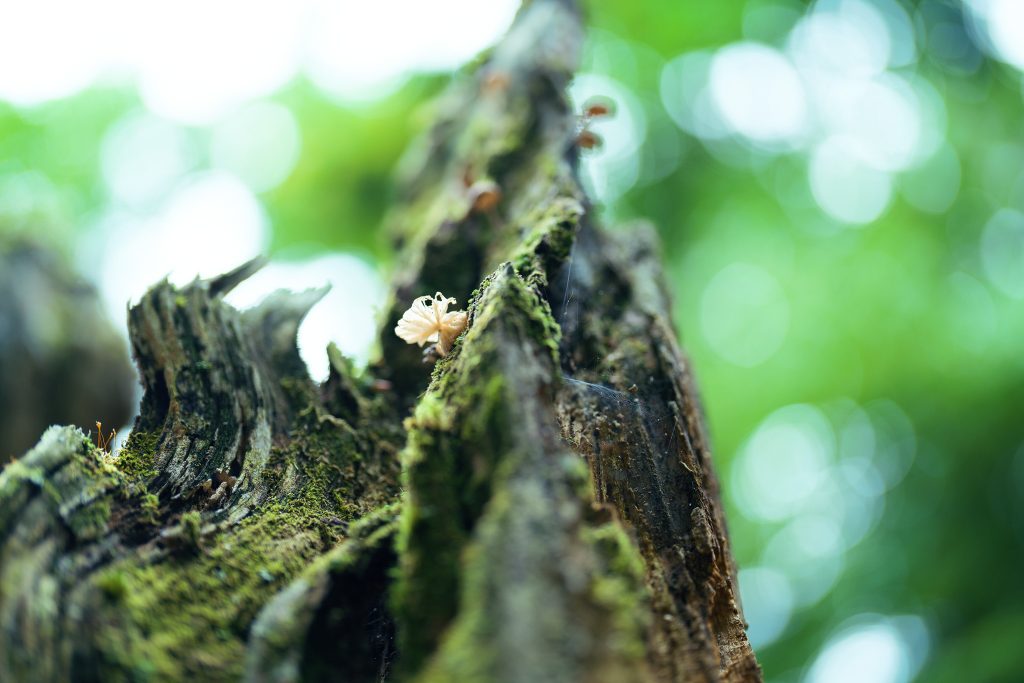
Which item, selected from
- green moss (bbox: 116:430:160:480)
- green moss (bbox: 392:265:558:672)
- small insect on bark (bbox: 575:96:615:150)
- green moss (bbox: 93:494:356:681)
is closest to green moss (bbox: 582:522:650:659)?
green moss (bbox: 392:265:558:672)

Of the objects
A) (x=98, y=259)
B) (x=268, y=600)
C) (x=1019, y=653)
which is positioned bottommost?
(x=268, y=600)

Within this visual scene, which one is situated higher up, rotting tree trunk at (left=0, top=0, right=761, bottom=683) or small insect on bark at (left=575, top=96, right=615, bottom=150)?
small insect on bark at (left=575, top=96, right=615, bottom=150)

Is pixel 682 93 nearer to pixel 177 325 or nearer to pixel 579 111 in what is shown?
pixel 579 111

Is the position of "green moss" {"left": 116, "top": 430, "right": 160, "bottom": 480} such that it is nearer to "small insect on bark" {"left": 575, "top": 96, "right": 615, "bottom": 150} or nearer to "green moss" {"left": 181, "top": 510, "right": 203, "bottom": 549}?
"green moss" {"left": 181, "top": 510, "right": 203, "bottom": 549}

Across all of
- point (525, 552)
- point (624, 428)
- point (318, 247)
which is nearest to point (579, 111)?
point (624, 428)

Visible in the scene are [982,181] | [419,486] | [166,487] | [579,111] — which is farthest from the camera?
[982,181]

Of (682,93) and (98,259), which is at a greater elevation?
(682,93)

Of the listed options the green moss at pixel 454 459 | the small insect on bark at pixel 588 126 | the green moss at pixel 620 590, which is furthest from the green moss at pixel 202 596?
the small insect on bark at pixel 588 126

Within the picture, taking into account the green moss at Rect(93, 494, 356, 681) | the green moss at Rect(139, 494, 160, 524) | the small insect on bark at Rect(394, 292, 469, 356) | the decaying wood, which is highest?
the decaying wood
